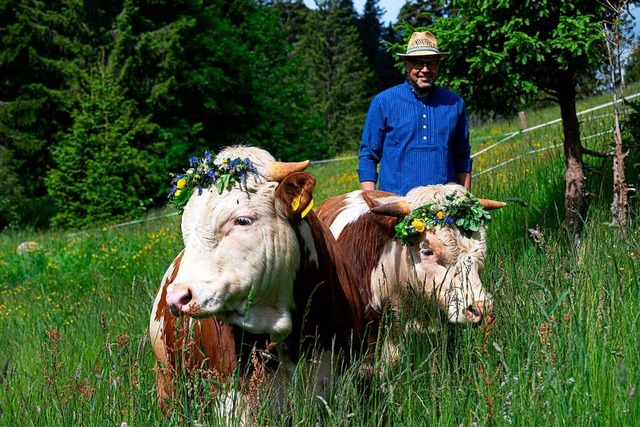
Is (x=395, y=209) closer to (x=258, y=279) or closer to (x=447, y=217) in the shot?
(x=447, y=217)

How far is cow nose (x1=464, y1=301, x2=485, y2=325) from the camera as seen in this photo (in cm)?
415

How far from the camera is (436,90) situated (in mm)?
5781

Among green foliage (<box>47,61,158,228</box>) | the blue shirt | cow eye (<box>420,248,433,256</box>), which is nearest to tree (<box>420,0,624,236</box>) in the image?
the blue shirt

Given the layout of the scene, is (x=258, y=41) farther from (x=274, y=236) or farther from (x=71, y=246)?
(x=274, y=236)

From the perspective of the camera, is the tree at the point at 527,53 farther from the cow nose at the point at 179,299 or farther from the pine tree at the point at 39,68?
the pine tree at the point at 39,68

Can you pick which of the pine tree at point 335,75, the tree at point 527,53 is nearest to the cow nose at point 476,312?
the tree at point 527,53

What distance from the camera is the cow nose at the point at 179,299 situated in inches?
129

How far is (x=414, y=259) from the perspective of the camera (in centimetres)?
470

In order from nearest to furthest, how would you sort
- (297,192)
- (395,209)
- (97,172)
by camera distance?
(297,192) → (395,209) → (97,172)

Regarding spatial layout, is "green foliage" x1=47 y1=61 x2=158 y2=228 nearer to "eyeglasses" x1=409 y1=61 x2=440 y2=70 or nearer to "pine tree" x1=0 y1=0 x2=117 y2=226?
"pine tree" x1=0 y1=0 x2=117 y2=226

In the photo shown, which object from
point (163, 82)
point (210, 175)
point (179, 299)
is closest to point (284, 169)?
point (210, 175)

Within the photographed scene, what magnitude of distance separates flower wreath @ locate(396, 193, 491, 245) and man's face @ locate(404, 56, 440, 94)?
133cm

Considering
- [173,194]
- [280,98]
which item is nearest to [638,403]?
[173,194]

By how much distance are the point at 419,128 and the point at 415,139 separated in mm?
86
